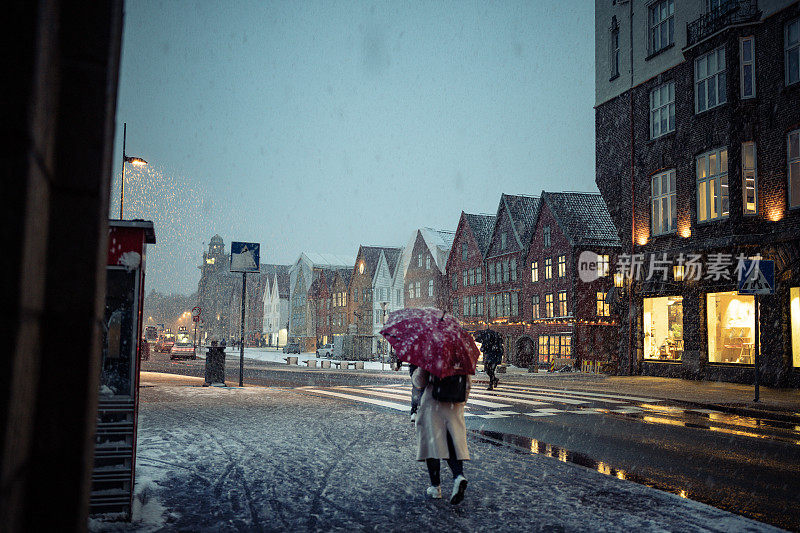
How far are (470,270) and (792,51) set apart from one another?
32.8 metres

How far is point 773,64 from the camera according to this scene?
23.2 m

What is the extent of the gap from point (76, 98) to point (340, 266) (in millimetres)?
86903

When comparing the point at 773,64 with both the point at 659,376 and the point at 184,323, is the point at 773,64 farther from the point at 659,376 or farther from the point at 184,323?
the point at 184,323

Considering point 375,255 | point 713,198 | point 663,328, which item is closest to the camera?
point 713,198

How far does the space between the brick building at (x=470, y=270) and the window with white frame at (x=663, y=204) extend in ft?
71.2

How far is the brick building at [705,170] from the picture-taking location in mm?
22547

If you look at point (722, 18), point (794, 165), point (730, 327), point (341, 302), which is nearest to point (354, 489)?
point (794, 165)

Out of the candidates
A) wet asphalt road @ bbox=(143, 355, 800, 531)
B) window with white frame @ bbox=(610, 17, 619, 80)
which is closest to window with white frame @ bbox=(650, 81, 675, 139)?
window with white frame @ bbox=(610, 17, 619, 80)

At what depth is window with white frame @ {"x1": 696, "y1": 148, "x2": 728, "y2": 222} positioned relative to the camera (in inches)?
986

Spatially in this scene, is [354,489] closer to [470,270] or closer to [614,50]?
[614,50]

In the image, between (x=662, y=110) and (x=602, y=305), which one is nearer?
(x=662, y=110)

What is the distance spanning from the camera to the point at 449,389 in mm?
6328

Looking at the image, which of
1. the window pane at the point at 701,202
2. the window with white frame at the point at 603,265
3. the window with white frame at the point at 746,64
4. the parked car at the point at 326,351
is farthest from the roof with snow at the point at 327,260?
the window with white frame at the point at 746,64

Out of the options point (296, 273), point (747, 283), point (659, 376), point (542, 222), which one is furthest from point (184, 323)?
point (747, 283)
